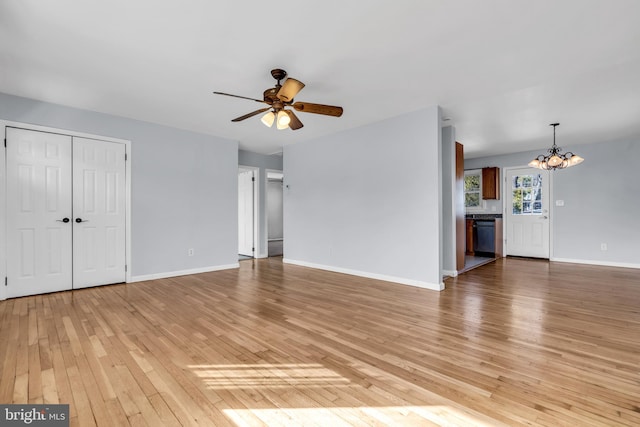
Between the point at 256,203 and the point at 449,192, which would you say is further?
the point at 256,203

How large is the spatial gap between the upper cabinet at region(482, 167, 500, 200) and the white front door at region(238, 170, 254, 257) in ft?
18.8

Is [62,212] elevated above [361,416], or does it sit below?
above

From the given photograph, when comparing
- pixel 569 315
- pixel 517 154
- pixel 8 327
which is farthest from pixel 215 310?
pixel 517 154

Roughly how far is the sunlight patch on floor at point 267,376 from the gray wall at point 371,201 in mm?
2623

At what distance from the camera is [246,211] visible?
23.7 ft

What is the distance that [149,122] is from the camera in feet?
15.4

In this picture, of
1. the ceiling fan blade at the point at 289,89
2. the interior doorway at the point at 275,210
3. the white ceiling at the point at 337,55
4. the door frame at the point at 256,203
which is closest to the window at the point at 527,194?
the white ceiling at the point at 337,55

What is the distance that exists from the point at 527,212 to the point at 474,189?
1.33 m

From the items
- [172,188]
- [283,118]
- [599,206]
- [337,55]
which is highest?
[337,55]

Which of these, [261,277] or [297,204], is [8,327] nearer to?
[261,277]

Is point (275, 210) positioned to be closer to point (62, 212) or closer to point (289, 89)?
point (62, 212)

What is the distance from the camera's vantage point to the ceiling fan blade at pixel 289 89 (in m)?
2.63

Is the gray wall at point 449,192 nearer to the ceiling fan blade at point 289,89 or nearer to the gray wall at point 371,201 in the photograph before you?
the gray wall at point 371,201

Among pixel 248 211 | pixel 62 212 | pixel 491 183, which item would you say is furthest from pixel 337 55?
pixel 491 183
